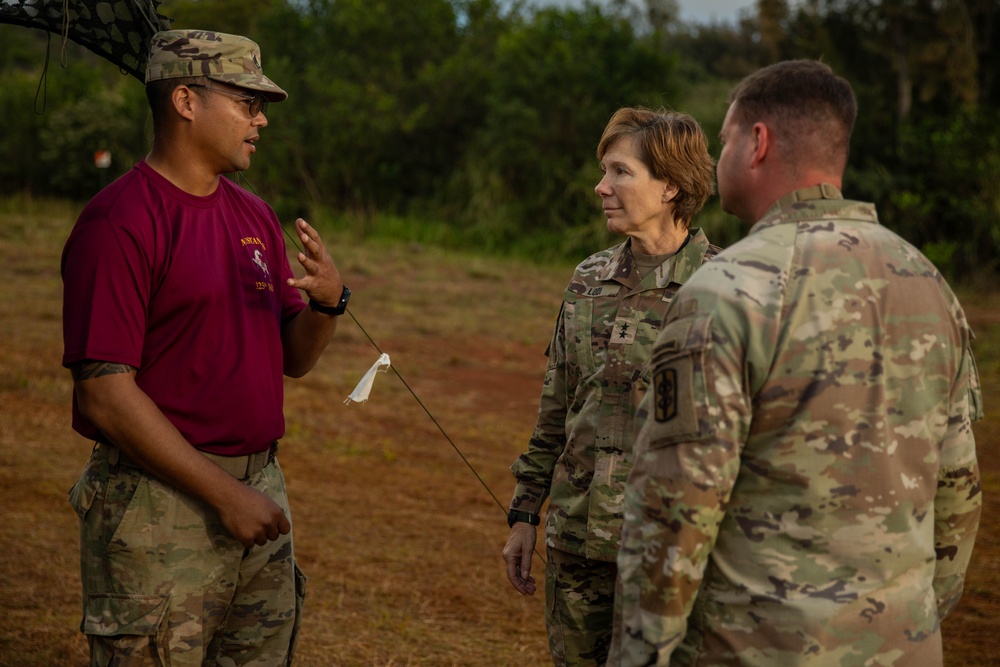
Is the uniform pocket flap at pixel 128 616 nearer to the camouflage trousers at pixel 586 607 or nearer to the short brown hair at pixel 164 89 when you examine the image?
the camouflage trousers at pixel 586 607

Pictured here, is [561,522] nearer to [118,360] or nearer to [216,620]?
[216,620]

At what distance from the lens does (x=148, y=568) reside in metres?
2.54

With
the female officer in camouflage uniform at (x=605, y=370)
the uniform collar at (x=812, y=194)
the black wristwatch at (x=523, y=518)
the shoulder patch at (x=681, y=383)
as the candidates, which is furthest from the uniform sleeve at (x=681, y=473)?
the black wristwatch at (x=523, y=518)

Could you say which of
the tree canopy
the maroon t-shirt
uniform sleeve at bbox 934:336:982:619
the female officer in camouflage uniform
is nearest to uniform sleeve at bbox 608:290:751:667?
uniform sleeve at bbox 934:336:982:619

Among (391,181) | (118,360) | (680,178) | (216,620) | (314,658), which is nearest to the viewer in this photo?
(118,360)

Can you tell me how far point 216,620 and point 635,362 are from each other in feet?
4.02

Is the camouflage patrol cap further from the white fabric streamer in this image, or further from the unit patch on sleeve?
the unit patch on sleeve

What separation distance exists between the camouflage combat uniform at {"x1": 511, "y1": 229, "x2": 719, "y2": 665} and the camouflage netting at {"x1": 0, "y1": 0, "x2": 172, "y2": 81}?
1.42 meters

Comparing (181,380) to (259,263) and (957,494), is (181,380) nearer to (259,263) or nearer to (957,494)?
(259,263)

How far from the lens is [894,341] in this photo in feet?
6.22

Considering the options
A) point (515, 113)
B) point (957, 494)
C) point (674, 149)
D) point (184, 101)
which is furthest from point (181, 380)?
point (515, 113)

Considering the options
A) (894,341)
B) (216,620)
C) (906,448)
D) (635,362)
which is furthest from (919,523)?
(216,620)

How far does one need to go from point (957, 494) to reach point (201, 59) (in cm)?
197

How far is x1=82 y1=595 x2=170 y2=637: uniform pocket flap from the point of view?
250 cm
